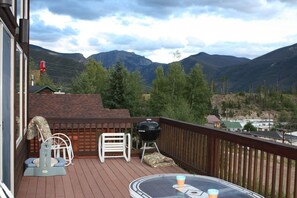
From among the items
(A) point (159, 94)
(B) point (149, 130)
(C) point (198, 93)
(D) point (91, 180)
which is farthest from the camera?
(C) point (198, 93)

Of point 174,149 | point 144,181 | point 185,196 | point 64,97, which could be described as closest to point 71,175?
point 174,149

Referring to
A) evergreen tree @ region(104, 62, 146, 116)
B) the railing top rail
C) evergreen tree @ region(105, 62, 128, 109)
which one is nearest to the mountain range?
evergreen tree @ region(104, 62, 146, 116)

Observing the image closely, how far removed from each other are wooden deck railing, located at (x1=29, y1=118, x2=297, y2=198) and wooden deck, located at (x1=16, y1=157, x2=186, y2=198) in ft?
1.70

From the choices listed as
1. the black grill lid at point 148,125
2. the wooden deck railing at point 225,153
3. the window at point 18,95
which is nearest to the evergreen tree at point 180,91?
the wooden deck railing at point 225,153

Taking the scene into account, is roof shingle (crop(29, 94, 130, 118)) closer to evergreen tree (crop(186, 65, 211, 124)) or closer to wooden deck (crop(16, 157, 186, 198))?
wooden deck (crop(16, 157, 186, 198))

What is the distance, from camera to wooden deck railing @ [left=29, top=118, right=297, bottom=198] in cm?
356

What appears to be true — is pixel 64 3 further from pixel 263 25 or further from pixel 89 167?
pixel 263 25

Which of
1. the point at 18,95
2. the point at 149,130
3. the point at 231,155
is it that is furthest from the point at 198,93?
the point at 18,95

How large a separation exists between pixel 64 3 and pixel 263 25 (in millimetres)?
20926

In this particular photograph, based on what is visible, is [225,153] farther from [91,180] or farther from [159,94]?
[159,94]

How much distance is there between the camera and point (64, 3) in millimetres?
12195

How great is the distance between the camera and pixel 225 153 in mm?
4762

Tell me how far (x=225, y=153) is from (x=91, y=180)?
2.01m

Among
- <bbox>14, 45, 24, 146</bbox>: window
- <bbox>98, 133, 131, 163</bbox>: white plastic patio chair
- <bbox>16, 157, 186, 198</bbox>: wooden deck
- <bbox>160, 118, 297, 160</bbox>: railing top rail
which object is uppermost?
<bbox>14, 45, 24, 146</bbox>: window
